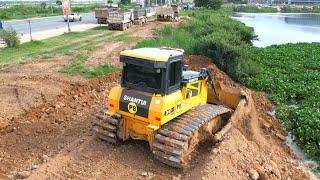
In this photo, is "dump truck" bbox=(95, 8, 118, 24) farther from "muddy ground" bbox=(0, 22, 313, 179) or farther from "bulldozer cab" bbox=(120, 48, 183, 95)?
"bulldozer cab" bbox=(120, 48, 183, 95)

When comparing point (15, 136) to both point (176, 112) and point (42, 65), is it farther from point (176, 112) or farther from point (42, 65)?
point (42, 65)

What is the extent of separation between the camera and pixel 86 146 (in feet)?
36.8

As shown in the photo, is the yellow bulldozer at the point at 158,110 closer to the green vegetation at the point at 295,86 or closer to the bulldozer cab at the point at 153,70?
the bulldozer cab at the point at 153,70

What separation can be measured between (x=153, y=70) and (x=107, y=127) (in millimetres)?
2184

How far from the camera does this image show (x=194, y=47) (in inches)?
1037

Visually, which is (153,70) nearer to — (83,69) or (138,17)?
(83,69)

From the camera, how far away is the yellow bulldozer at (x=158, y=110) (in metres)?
9.77

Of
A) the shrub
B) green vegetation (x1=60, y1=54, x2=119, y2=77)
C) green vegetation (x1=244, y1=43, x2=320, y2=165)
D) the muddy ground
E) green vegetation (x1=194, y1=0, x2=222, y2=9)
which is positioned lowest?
green vegetation (x1=244, y1=43, x2=320, y2=165)

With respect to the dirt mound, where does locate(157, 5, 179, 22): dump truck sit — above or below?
above

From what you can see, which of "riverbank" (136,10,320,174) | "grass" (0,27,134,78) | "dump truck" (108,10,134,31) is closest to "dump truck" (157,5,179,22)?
"dump truck" (108,10,134,31)

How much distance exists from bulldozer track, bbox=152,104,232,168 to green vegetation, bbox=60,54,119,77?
10.4m

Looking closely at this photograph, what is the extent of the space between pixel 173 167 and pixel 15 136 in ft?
17.3

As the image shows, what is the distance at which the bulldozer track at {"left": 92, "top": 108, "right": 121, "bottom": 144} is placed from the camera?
10.7m

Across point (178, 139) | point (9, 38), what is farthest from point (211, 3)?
point (178, 139)
